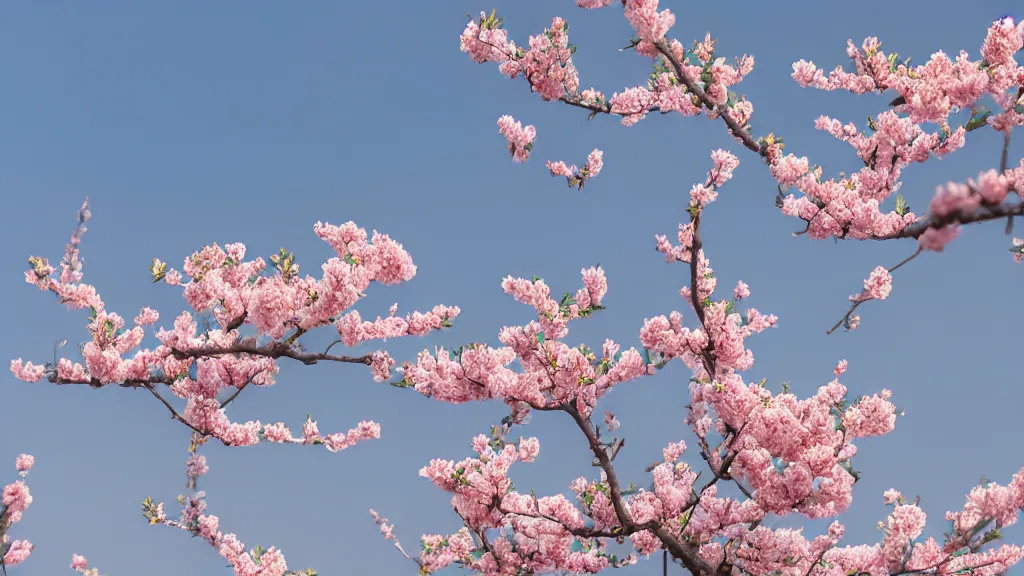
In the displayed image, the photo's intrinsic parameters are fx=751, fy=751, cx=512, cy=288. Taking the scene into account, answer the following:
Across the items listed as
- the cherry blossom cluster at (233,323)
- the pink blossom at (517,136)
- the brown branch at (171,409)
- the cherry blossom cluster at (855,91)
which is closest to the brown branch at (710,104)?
the cherry blossom cluster at (855,91)

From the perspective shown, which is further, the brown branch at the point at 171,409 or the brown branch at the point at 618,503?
the brown branch at the point at 171,409

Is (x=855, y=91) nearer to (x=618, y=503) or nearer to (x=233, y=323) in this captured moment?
(x=618, y=503)

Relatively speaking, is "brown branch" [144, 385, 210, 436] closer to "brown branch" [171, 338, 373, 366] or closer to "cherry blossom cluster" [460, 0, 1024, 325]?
"brown branch" [171, 338, 373, 366]

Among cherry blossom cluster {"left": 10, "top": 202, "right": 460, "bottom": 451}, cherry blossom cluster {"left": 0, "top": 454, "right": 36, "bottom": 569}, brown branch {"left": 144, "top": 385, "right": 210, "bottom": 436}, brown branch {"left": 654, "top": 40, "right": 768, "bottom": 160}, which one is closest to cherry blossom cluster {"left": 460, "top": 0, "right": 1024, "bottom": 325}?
brown branch {"left": 654, "top": 40, "right": 768, "bottom": 160}

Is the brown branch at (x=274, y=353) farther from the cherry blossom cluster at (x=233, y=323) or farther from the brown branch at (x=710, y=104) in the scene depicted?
the brown branch at (x=710, y=104)

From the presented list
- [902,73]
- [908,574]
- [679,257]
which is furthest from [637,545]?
[902,73]

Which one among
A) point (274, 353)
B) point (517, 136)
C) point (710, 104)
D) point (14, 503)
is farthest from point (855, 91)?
point (14, 503)

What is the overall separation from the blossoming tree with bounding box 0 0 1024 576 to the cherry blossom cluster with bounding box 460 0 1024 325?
0.07 feet

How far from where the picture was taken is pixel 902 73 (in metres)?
8.80

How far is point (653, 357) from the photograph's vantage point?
26.6 ft

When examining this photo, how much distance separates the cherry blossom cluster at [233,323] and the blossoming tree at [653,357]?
2 centimetres

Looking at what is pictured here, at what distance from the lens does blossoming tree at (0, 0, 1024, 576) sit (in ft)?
24.3

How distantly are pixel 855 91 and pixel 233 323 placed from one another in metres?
8.71

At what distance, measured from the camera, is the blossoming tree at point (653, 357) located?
24.3 feet
